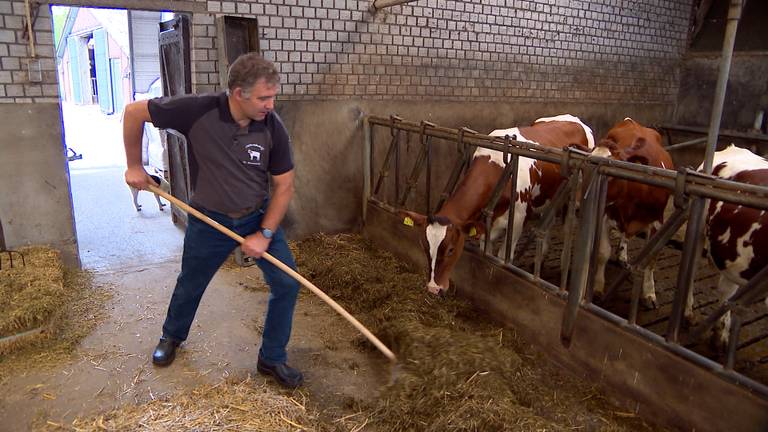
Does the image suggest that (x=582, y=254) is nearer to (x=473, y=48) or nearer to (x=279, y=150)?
(x=279, y=150)

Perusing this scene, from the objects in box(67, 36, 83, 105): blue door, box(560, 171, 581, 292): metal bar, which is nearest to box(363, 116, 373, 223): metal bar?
box(560, 171, 581, 292): metal bar

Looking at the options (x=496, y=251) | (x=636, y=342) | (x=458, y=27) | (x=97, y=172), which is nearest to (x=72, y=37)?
(x=97, y=172)

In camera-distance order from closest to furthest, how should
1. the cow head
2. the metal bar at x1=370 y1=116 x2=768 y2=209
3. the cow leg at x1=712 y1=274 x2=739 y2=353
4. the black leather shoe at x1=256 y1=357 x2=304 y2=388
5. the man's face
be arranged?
the metal bar at x1=370 y1=116 x2=768 y2=209
the man's face
the black leather shoe at x1=256 y1=357 x2=304 y2=388
the cow leg at x1=712 y1=274 x2=739 y2=353
the cow head

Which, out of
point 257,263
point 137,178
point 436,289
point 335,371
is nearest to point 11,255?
point 137,178

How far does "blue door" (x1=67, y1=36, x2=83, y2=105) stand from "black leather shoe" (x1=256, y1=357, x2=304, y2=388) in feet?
89.4

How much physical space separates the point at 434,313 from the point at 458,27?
3658 mm

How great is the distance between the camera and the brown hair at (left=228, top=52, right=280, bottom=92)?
99.1 inches

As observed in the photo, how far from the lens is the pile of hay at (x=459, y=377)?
2738mm

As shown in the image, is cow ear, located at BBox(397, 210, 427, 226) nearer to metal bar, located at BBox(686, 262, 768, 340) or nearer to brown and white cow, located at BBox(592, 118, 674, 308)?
brown and white cow, located at BBox(592, 118, 674, 308)

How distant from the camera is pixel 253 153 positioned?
2.79m

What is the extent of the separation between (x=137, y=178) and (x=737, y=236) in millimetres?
3383

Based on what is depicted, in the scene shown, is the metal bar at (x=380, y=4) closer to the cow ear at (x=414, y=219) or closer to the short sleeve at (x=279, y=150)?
the cow ear at (x=414, y=219)

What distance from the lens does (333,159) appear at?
5672mm

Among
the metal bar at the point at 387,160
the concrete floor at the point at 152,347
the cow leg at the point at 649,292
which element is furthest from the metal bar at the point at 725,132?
the concrete floor at the point at 152,347
